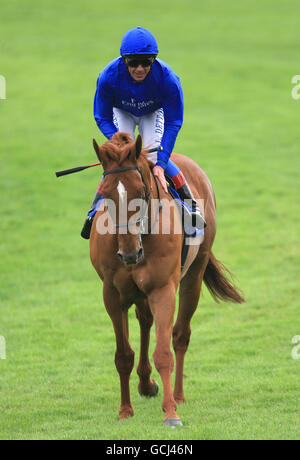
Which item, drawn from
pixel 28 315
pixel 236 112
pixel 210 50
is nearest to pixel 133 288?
pixel 28 315

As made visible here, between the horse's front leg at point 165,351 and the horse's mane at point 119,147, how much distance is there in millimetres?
1248

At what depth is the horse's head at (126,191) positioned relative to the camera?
5.67 meters

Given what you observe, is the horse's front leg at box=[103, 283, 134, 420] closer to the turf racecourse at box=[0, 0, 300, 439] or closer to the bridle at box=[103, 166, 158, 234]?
the turf racecourse at box=[0, 0, 300, 439]

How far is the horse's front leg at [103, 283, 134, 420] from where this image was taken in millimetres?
6648

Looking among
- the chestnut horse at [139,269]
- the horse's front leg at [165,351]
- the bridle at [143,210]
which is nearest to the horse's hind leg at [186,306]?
the chestnut horse at [139,269]

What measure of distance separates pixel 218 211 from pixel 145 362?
1017cm

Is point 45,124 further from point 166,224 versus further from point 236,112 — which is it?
point 166,224

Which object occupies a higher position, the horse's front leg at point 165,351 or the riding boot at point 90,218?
the riding boot at point 90,218

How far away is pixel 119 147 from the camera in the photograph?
5.82 meters

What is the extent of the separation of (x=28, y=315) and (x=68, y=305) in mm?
770

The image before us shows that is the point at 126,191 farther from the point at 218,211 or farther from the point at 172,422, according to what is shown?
the point at 218,211

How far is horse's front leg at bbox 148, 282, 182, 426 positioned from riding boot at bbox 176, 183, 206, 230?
3.51 ft

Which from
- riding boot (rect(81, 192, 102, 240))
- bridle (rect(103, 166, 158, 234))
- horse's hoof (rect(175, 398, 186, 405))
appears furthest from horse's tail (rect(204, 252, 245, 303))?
bridle (rect(103, 166, 158, 234))

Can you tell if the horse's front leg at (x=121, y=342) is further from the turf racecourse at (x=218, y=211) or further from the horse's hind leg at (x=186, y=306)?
the horse's hind leg at (x=186, y=306)
